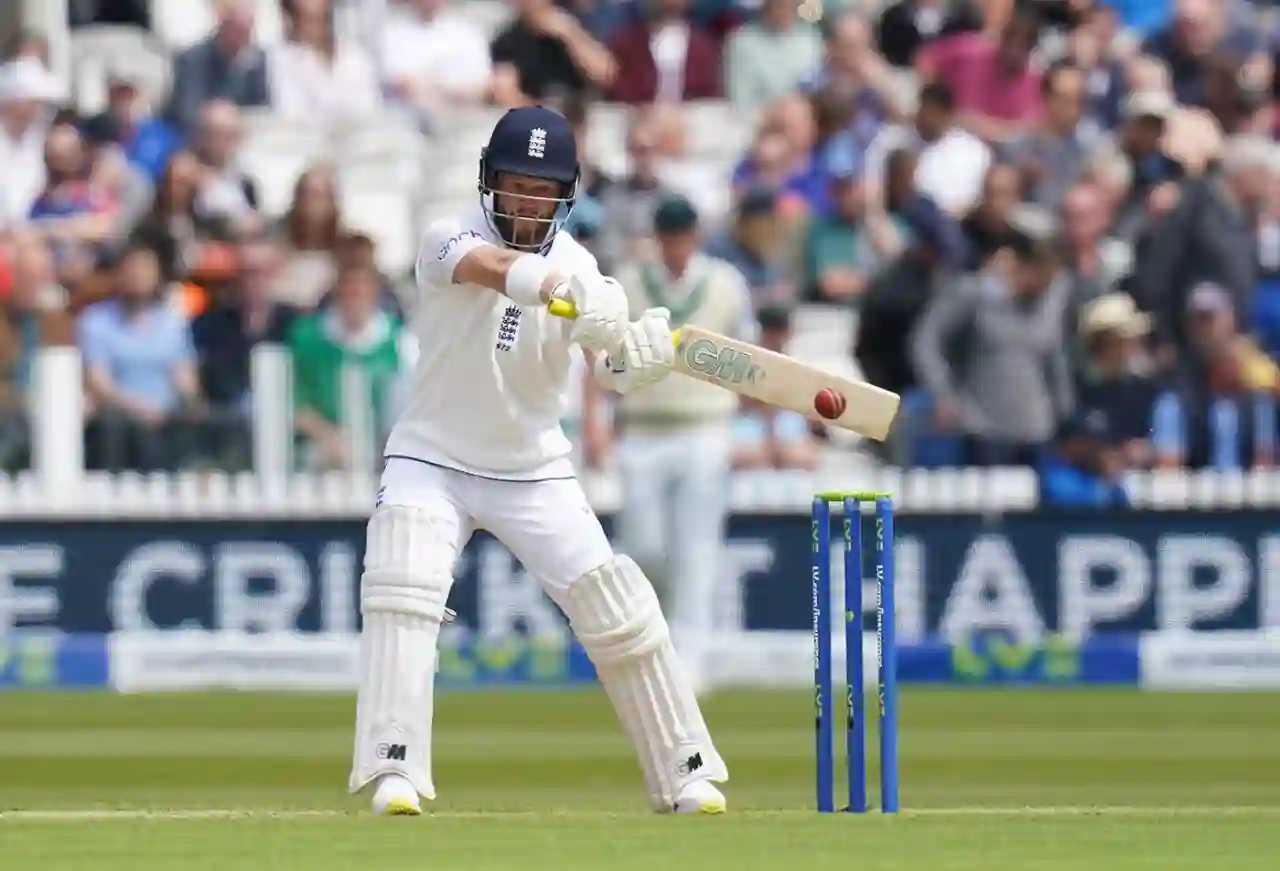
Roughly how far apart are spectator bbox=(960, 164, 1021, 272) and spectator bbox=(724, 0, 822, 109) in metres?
1.66

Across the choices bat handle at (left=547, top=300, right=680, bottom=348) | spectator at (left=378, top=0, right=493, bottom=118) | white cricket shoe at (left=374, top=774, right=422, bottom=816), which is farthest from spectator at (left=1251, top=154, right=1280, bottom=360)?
white cricket shoe at (left=374, top=774, right=422, bottom=816)

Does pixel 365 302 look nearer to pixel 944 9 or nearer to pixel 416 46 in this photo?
pixel 416 46

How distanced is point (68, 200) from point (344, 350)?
6.46 ft

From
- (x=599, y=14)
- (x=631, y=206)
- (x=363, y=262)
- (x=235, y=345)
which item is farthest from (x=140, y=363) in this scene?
(x=599, y=14)

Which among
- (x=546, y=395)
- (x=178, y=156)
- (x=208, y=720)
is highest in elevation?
(x=178, y=156)

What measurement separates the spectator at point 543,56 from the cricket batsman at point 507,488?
6.63 metres

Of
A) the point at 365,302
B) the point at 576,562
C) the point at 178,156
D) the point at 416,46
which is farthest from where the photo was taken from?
the point at 416,46

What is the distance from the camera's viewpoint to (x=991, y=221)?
1159 cm

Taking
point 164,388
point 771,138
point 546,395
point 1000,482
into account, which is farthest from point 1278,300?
point 546,395

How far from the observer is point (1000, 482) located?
1134 centimetres

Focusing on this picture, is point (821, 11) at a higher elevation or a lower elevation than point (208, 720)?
higher

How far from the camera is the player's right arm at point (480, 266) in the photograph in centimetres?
598

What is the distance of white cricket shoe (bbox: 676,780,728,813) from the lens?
20.6ft

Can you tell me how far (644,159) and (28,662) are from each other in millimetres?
3033
